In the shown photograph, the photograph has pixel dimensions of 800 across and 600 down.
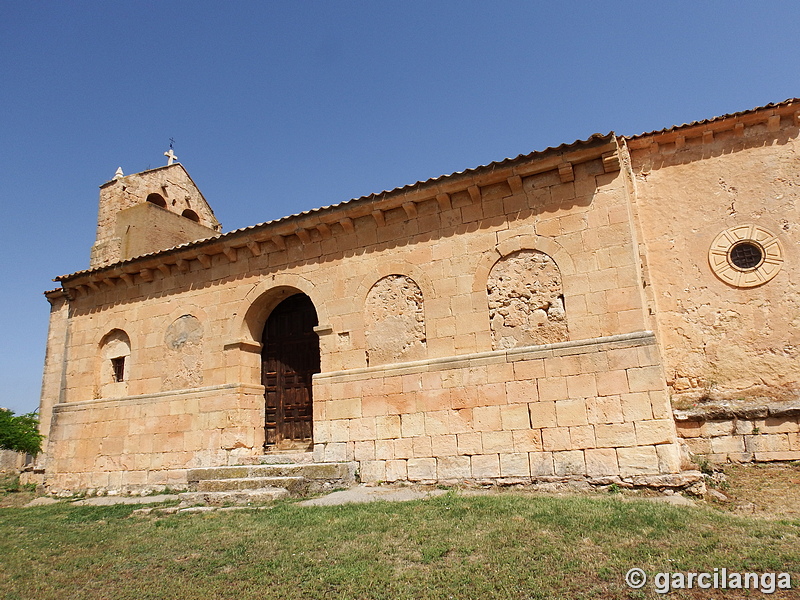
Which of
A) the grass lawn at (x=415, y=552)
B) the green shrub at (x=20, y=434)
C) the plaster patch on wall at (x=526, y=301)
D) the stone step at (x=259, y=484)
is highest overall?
the plaster patch on wall at (x=526, y=301)

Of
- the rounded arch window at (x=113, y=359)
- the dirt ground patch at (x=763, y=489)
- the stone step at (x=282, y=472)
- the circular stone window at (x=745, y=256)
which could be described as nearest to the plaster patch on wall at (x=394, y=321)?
the stone step at (x=282, y=472)

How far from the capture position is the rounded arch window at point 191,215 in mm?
16766

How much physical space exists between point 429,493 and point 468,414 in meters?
1.27

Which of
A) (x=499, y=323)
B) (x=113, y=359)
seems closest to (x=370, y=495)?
(x=499, y=323)

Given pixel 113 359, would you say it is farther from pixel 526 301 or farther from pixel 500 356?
pixel 526 301

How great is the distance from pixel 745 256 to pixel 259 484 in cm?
829

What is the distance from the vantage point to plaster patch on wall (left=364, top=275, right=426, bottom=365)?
904cm

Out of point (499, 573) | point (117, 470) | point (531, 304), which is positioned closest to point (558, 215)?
point (531, 304)

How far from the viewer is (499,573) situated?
4410 millimetres

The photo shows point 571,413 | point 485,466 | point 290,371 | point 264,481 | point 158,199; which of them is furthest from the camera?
point 158,199

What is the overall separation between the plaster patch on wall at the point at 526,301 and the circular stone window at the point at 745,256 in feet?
9.26

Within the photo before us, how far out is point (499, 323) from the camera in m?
8.45
